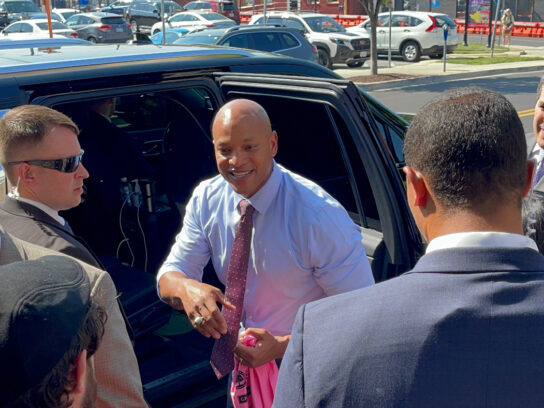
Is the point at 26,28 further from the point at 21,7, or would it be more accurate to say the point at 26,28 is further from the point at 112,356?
the point at 112,356

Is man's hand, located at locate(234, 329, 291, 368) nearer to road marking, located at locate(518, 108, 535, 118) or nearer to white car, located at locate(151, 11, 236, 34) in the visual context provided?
road marking, located at locate(518, 108, 535, 118)

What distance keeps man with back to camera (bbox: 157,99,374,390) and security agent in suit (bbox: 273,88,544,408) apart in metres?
0.98

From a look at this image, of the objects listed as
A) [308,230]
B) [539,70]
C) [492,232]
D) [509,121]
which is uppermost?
[509,121]

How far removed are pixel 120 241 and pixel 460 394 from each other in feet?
11.1

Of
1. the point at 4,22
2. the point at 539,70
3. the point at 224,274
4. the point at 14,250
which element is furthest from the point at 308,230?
the point at 4,22

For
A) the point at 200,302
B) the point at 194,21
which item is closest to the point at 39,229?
the point at 200,302

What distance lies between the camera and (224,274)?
2717mm

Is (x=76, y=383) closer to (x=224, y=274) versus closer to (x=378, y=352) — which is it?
(x=378, y=352)

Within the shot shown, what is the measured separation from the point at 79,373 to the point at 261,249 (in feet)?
4.21

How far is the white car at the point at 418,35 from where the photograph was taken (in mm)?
23328

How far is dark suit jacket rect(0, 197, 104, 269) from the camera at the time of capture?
7.59 ft

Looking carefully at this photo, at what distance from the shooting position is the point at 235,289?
2.50m

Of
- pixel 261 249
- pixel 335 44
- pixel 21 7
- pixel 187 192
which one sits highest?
pixel 21 7

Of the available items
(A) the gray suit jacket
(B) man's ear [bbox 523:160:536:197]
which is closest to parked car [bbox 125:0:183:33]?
(A) the gray suit jacket
